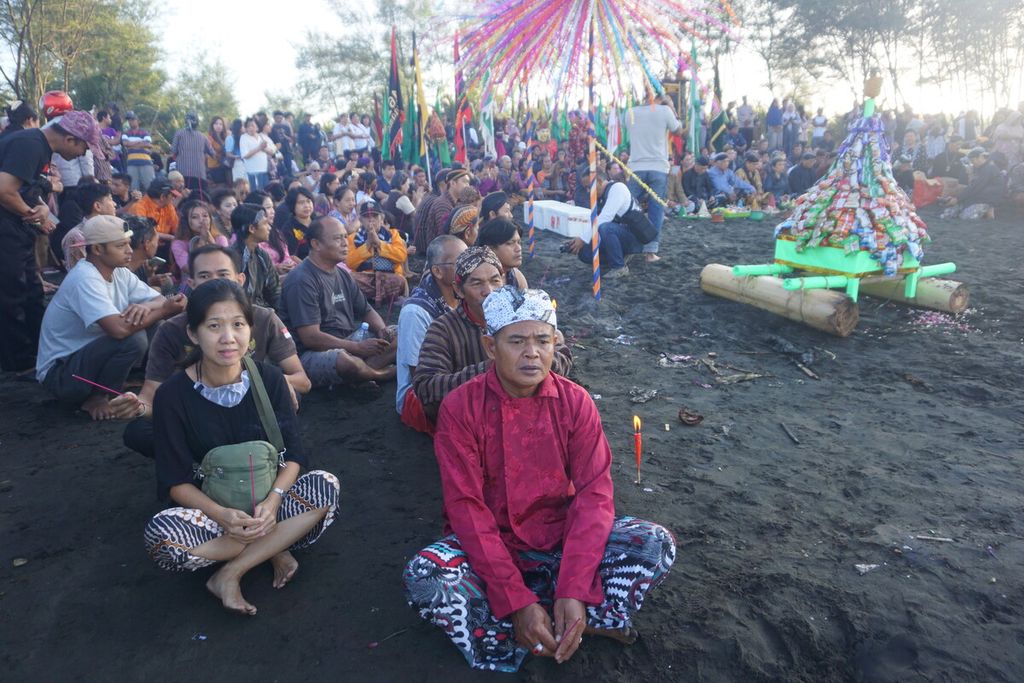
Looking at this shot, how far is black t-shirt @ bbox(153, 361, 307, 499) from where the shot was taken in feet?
8.93

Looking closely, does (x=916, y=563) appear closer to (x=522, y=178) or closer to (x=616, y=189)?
(x=616, y=189)

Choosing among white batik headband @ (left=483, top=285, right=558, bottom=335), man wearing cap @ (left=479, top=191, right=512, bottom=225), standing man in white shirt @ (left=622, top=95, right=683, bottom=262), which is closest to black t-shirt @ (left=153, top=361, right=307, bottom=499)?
white batik headband @ (left=483, top=285, right=558, bottom=335)

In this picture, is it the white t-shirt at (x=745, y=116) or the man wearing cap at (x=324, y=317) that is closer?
the man wearing cap at (x=324, y=317)

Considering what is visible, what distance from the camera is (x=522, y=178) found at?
54.1 feet

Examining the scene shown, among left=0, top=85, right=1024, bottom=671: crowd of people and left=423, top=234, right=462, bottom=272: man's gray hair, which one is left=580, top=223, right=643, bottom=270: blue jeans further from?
left=423, top=234, right=462, bottom=272: man's gray hair

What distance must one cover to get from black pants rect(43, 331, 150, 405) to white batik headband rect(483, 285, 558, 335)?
3.11 metres

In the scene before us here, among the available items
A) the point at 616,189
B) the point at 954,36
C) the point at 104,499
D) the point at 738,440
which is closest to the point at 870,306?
the point at 616,189

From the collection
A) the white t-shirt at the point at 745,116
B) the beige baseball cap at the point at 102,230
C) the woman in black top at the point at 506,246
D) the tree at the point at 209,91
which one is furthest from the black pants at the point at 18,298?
the tree at the point at 209,91

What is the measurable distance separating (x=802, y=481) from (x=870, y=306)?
3.88 metres

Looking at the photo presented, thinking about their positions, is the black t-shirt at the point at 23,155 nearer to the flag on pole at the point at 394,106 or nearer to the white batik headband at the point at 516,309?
the white batik headband at the point at 516,309

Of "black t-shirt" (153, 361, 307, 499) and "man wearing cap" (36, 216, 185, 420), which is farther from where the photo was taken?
"man wearing cap" (36, 216, 185, 420)

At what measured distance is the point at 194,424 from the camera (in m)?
2.77

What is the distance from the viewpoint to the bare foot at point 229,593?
266cm

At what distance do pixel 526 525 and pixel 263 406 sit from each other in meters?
1.18
